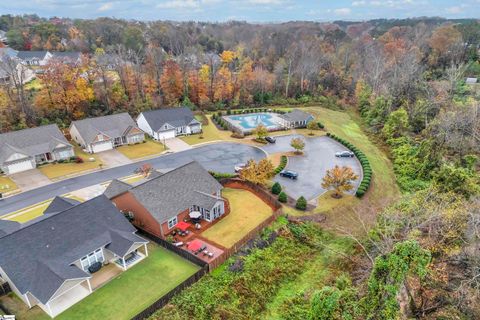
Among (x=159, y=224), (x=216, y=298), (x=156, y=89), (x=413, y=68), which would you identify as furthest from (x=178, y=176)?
(x=413, y=68)

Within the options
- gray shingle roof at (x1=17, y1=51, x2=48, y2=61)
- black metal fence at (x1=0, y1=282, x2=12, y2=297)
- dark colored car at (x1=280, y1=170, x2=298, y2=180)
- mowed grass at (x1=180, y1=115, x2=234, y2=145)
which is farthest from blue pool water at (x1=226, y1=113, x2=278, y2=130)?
gray shingle roof at (x1=17, y1=51, x2=48, y2=61)

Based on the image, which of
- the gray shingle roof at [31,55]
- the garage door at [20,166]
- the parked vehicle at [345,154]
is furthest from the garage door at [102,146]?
the gray shingle roof at [31,55]

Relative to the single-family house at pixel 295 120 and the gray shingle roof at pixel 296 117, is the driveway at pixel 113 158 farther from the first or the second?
the gray shingle roof at pixel 296 117

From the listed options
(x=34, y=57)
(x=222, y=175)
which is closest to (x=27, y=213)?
(x=222, y=175)

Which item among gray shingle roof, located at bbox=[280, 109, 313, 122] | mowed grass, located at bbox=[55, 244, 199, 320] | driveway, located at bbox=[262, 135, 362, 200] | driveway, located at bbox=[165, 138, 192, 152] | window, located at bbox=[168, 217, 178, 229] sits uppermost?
gray shingle roof, located at bbox=[280, 109, 313, 122]

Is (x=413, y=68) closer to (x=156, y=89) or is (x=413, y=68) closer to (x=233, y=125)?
(x=233, y=125)

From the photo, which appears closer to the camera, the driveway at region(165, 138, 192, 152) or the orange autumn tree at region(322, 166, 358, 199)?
the orange autumn tree at region(322, 166, 358, 199)

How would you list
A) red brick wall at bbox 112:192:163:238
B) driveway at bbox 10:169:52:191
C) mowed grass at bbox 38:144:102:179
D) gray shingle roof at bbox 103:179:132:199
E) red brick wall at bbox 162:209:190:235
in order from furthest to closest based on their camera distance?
mowed grass at bbox 38:144:102:179, driveway at bbox 10:169:52:191, gray shingle roof at bbox 103:179:132:199, red brick wall at bbox 162:209:190:235, red brick wall at bbox 112:192:163:238

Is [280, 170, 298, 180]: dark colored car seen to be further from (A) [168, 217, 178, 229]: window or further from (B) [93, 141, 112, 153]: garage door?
(B) [93, 141, 112, 153]: garage door
